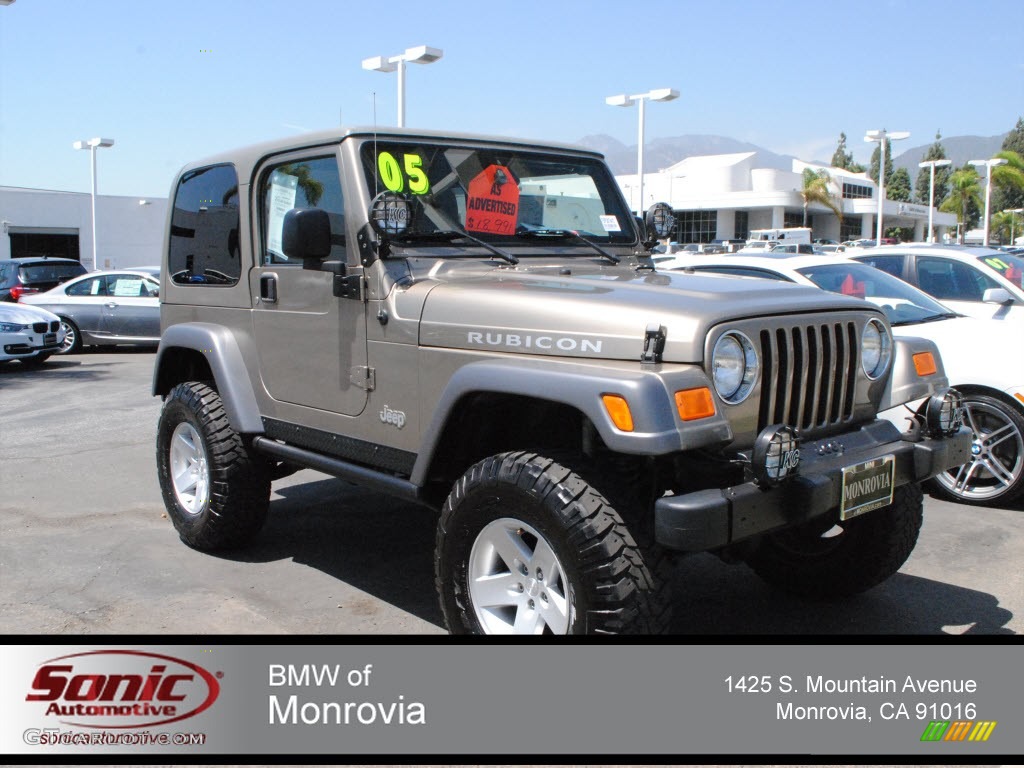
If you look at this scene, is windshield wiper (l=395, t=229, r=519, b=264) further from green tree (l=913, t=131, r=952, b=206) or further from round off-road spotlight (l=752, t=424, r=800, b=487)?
green tree (l=913, t=131, r=952, b=206)

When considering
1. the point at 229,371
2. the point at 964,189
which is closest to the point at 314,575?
the point at 229,371

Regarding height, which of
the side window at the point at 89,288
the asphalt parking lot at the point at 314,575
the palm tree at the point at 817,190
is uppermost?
the palm tree at the point at 817,190

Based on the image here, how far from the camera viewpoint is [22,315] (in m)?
13.8

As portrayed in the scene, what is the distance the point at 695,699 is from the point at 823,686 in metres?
0.43

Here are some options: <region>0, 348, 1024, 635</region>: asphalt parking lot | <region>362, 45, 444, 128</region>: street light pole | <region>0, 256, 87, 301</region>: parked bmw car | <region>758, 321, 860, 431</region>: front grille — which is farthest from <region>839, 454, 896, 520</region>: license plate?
<region>0, 256, 87, 301</region>: parked bmw car

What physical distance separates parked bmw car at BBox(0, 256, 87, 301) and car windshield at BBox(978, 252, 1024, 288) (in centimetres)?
1502

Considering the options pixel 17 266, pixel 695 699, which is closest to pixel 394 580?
pixel 695 699

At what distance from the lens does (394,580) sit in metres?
4.86

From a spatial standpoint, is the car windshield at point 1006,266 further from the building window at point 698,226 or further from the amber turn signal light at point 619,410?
the building window at point 698,226

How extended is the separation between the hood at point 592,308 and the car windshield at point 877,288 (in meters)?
3.51

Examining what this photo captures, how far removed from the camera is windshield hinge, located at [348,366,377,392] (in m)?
4.07

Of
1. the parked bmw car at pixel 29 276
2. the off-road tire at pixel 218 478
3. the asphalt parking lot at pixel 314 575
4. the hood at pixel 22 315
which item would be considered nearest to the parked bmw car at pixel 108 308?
the hood at pixel 22 315

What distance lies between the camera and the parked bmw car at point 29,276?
55.6 ft

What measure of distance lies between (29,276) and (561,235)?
1534 cm
